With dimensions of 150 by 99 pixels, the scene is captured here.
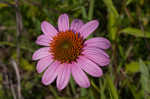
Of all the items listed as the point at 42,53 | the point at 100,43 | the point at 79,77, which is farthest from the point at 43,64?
the point at 100,43

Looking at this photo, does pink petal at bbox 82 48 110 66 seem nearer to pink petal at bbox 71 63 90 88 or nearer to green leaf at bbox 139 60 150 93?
pink petal at bbox 71 63 90 88

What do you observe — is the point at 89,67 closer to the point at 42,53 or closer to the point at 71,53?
the point at 71,53

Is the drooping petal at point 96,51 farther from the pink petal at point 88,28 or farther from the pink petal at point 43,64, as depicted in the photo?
the pink petal at point 43,64

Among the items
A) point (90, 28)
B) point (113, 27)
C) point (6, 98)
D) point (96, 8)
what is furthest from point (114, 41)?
point (6, 98)

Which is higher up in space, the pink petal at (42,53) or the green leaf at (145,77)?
the pink petal at (42,53)

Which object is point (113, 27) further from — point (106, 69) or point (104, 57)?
point (104, 57)

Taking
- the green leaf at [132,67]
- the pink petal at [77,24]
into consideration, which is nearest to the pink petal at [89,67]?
the pink petal at [77,24]

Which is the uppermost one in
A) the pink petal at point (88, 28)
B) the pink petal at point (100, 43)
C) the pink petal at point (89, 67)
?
the pink petal at point (88, 28)
